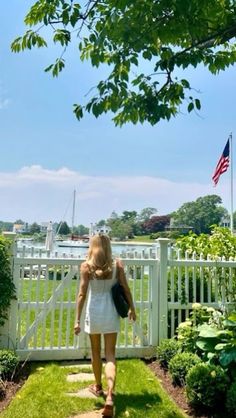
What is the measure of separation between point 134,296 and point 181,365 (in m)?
1.54

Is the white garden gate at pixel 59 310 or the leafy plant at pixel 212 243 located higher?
the leafy plant at pixel 212 243

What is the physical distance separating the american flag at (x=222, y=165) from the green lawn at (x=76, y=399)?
915cm

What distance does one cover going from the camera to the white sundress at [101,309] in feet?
13.5

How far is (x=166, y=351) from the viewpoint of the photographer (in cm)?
530

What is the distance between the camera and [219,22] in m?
3.96

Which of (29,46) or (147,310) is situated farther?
(147,310)

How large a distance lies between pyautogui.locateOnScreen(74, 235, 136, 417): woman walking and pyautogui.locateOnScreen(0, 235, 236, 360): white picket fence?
146 cm

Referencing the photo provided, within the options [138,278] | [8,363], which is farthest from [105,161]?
[8,363]

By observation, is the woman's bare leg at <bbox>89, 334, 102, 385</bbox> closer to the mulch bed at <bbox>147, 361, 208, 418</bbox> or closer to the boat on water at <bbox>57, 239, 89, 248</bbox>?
the mulch bed at <bbox>147, 361, 208, 418</bbox>

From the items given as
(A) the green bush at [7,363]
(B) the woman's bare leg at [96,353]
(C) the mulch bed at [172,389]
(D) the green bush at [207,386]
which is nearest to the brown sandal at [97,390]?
(B) the woman's bare leg at [96,353]

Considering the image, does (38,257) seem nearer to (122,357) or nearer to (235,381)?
(122,357)

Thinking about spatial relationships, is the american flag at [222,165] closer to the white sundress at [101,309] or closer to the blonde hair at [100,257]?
the blonde hair at [100,257]

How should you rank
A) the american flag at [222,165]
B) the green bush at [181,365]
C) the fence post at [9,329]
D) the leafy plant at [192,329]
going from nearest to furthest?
the green bush at [181,365], the leafy plant at [192,329], the fence post at [9,329], the american flag at [222,165]

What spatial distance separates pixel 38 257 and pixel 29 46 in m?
2.85
